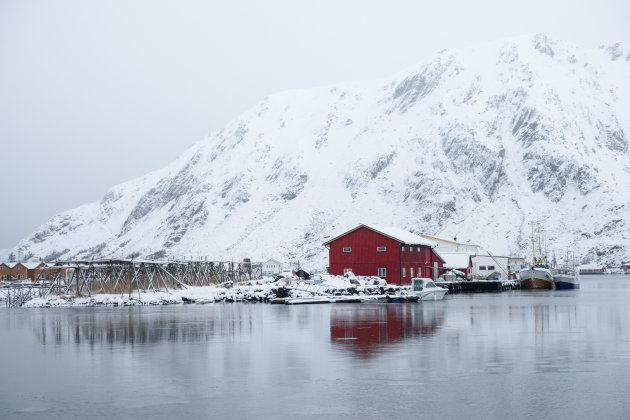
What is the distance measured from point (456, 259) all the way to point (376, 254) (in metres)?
27.9

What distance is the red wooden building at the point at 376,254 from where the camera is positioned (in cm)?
7662

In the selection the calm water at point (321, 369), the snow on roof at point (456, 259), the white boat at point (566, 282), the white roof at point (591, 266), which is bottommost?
the white roof at point (591, 266)

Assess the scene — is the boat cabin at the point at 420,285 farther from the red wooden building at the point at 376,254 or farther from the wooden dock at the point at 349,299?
the red wooden building at the point at 376,254

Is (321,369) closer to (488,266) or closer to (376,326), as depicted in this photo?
(376,326)

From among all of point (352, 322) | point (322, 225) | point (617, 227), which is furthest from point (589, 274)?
point (352, 322)

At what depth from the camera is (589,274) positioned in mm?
180250

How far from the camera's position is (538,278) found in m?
97.1

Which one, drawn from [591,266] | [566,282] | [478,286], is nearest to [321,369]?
[478,286]

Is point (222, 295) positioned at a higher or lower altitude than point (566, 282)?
higher

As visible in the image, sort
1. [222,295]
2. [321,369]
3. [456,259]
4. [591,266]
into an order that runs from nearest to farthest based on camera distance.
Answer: [321,369]
[222,295]
[456,259]
[591,266]

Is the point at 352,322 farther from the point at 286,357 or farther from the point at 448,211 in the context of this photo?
the point at 448,211

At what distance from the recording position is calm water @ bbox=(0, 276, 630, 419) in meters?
16.2

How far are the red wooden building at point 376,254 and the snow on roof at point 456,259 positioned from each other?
20.4 m

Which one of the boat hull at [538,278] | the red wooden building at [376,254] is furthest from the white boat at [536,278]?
the red wooden building at [376,254]
